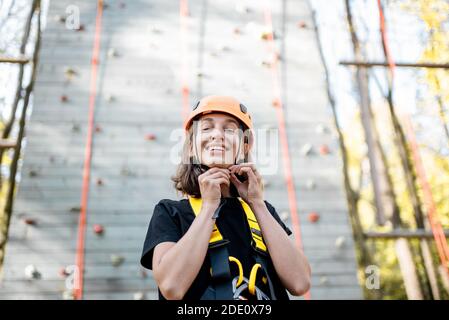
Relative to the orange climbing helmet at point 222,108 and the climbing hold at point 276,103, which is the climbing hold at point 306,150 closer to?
the climbing hold at point 276,103

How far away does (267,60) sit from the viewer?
4977mm

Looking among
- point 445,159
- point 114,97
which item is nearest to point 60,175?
point 114,97

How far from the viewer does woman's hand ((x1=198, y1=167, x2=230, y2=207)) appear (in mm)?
1412

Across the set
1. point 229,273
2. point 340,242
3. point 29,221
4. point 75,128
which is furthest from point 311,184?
point 229,273

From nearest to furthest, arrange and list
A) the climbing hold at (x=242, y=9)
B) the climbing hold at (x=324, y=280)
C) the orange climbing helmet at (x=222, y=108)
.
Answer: the orange climbing helmet at (x=222, y=108)
the climbing hold at (x=324, y=280)
the climbing hold at (x=242, y=9)

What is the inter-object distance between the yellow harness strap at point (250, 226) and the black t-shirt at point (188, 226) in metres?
0.02

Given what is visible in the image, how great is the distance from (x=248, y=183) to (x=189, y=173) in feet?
0.85

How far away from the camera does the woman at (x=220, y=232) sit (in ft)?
4.29

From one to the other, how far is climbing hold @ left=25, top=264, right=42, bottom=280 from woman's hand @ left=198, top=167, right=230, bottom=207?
295cm

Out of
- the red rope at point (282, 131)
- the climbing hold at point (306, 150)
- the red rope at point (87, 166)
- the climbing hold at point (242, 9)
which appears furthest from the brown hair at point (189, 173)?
the climbing hold at point (242, 9)

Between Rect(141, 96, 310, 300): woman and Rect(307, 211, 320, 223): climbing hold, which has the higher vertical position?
Rect(307, 211, 320, 223): climbing hold

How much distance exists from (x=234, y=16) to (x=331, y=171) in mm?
2254

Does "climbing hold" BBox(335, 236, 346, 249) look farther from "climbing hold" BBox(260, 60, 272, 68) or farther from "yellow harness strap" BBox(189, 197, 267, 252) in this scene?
"yellow harness strap" BBox(189, 197, 267, 252)

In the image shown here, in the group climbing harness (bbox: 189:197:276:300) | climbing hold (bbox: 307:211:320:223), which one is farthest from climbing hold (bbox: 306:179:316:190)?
climbing harness (bbox: 189:197:276:300)
